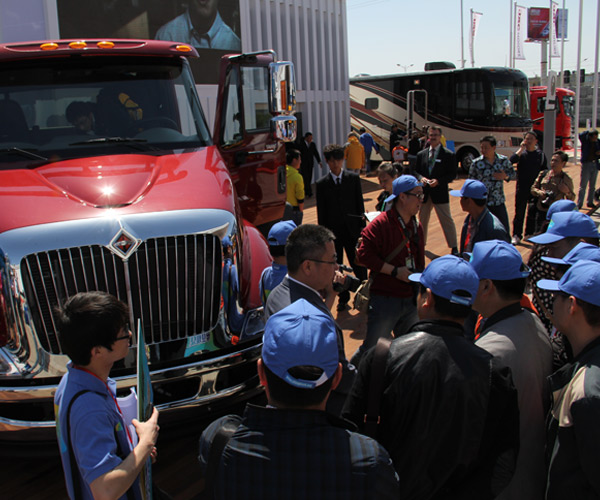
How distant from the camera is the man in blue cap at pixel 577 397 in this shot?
6.39 ft

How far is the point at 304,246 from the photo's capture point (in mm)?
3008

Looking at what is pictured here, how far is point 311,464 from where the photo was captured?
1570mm

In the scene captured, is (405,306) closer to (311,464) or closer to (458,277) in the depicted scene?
(458,277)

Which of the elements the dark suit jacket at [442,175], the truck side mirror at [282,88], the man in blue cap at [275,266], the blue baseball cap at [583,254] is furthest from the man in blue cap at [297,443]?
the dark suit jacket at [442,175]

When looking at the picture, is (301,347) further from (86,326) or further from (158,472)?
(158,472)

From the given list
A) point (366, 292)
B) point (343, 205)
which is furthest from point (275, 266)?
point (343, 205)

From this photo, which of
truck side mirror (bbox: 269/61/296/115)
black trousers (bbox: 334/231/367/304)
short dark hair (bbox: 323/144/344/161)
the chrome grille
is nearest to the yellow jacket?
black trousers (bbox: 334/231/367/304)

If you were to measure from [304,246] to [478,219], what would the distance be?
231cm

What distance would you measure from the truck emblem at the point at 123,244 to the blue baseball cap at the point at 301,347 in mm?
1806

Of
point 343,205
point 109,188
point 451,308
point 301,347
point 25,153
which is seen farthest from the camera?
point 343,205

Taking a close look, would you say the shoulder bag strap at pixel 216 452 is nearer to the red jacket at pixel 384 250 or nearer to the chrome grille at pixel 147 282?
the chrome grille at pixel 147 282

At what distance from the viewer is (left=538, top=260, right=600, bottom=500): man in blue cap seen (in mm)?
1946

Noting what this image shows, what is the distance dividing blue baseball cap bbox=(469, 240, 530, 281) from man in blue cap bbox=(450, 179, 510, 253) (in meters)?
1.96

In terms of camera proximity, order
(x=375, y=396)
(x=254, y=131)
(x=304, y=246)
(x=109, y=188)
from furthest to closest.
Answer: (x=254, y=131) → (x=109, y=188) → (x=304, y=246) → (x=375, y=396)
